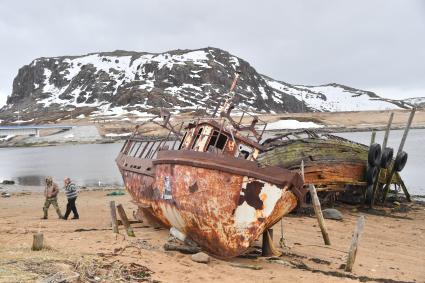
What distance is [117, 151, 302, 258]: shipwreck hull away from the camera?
1059 centimetres

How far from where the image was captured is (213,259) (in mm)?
11109

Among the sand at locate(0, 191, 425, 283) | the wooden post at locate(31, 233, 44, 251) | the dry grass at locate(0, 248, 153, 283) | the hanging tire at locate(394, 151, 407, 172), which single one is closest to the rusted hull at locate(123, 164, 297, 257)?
the sand at locate(0, 191, 425, 283)

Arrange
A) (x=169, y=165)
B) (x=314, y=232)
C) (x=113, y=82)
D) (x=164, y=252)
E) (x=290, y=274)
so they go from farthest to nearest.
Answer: (x=113, y=82), (x=314, y=232), (x=169, y=165), (x=164, y=252), (x=290, y=274)

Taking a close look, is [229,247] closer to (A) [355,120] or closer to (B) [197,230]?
(B) [197,230]

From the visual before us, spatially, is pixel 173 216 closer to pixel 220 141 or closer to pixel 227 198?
pixel 227 198

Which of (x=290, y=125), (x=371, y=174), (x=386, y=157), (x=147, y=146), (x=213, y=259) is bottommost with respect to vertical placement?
(x=213, y=259)

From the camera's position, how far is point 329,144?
20.6 meters

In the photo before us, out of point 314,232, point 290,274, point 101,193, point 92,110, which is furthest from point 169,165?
point 92,110

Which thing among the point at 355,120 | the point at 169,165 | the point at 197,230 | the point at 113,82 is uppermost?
the point at 113,82

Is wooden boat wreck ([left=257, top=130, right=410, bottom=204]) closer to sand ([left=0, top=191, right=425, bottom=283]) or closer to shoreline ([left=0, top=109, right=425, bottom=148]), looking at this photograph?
sand ([left=0, top=191, right=425, bottom=283])

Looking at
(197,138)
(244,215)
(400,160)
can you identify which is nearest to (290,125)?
(400,160)

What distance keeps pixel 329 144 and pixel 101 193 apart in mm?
13999

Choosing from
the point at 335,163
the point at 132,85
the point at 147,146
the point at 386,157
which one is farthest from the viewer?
the point at 132,85

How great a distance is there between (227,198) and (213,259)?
1596mm
